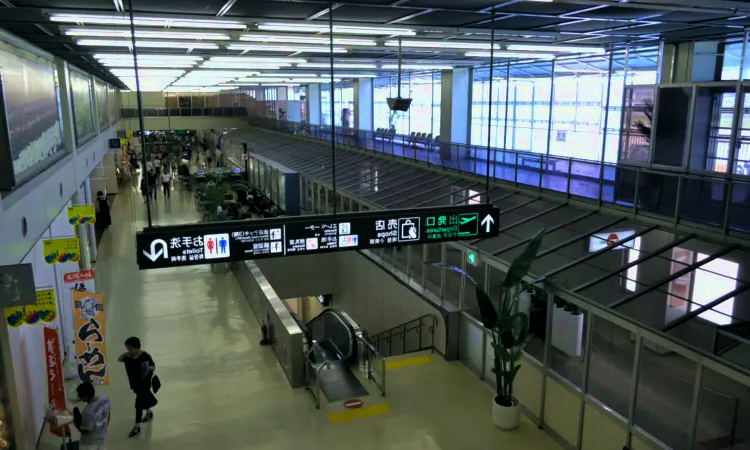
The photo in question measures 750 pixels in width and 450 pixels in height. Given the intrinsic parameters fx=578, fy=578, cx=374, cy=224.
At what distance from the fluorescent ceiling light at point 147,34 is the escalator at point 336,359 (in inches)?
217

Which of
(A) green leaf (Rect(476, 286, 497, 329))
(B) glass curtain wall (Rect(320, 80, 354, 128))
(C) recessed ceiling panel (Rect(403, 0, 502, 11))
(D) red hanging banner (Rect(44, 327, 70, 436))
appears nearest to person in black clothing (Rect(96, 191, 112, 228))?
(D) red hanging banner (Rect(44, 327, 70, 436))

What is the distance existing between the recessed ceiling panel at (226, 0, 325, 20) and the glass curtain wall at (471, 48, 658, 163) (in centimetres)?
735

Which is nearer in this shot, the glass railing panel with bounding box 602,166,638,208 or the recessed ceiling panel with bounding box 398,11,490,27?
the recessed ceiling panel with bounding box 398,11,490,27

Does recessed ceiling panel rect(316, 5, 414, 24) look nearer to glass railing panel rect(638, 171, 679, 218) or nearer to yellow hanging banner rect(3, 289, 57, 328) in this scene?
yellow hanging banner rect(3, 289, 57, 328)

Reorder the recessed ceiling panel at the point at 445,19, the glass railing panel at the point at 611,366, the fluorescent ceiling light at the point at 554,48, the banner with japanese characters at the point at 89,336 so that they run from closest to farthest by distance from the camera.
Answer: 1. the recessed ceiling panel at the point at 445,19
2. the glass railing panel at the point at 611,366
3. the banner with japanese characters at the point at 89,336
4. the fluorescent ceiling light at the point at 554,48

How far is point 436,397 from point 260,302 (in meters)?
4.97

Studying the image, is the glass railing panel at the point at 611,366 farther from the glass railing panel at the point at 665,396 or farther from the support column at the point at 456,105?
the support column at the point at 456,105

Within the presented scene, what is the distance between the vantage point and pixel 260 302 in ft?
43.3

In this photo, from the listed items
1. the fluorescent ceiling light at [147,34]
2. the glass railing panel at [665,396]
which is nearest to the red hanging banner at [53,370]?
the fluorescent ceiling light at [147,34]

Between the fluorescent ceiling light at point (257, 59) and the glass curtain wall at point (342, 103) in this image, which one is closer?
the fluorescent ceiling light at point (257, 59)

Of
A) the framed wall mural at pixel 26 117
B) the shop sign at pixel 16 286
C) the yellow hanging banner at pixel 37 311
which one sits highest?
the framed wall mural at pixel 26 117

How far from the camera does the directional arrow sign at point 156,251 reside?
643 centimetres

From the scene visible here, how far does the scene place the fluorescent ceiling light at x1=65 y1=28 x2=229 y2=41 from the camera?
30.2 ft

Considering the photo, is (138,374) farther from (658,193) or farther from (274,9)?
(658,193)
